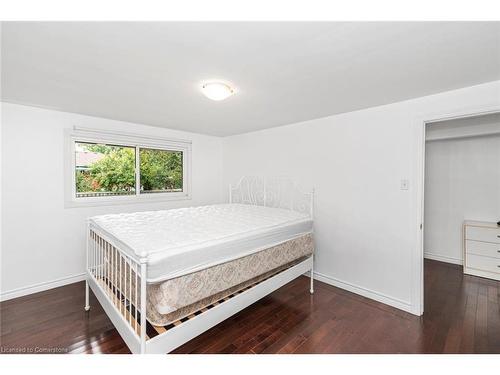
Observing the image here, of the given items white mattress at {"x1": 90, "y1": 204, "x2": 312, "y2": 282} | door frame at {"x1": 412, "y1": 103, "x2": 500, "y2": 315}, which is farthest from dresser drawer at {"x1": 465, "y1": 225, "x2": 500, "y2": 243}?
white mattress at {"x1": 90, "y1": 204, "x2": 312, "y2": 282}

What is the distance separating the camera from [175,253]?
1.54m

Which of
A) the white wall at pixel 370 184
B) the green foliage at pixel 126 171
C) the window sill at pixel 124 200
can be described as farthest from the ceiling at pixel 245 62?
the window sill at pixel 124 200

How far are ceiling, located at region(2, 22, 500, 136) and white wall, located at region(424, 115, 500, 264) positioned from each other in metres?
2.20

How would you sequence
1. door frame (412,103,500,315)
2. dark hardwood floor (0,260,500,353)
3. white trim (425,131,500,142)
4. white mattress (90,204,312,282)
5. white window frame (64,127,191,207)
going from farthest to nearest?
white trim (425,131,500,142), white window frame (64,127,191,207), door frame (412,103,500,315), dark hardwood floor (0,260,500,353), white mattress (90,204,312,282)

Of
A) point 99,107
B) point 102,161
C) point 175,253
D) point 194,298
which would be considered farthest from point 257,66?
point 102,161

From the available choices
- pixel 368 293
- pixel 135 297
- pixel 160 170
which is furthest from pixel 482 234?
pixel 160 170

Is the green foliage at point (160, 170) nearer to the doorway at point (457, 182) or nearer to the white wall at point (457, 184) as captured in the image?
the doorway at point (457, 182)

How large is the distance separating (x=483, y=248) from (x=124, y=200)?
5.26m

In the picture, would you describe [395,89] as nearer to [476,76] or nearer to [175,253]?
[476,76]

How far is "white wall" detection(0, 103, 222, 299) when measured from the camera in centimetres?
264

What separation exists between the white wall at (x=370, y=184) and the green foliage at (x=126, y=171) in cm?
197

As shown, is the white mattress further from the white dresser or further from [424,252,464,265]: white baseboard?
[424,252,464,265]: white baseboard

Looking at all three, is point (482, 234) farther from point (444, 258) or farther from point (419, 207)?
point (419, 207)

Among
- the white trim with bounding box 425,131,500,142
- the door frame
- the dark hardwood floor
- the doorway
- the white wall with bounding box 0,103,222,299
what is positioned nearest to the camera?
the dark hardwood floor
